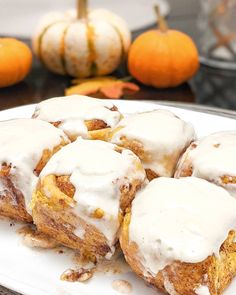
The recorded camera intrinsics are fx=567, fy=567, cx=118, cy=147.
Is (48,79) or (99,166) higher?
(99,166)

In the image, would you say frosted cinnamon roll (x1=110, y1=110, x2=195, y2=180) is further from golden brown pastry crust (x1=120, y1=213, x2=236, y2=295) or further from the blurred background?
the blurred background

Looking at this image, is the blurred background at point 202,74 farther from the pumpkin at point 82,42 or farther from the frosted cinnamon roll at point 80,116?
the frosted cinnamon roll at point 80,116

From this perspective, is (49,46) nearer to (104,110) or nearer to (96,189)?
(104,110)

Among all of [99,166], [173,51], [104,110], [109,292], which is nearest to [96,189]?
[99,166]

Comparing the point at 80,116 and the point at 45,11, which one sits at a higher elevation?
the point at 80,116

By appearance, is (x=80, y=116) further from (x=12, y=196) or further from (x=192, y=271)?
(x=192, y=271)

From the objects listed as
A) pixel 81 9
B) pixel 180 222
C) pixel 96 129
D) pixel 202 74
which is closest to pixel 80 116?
pixel 96 129
